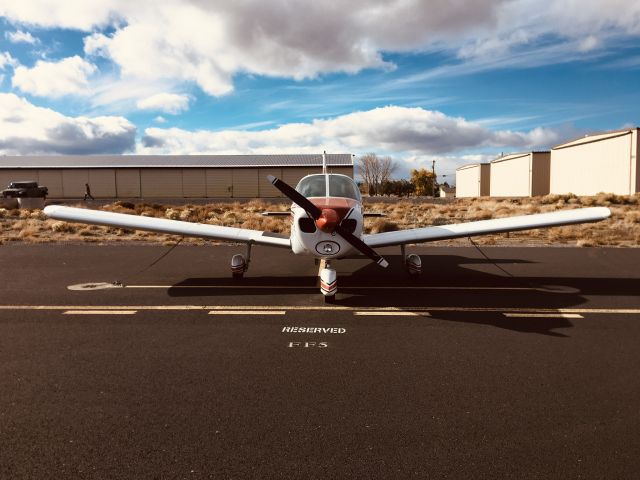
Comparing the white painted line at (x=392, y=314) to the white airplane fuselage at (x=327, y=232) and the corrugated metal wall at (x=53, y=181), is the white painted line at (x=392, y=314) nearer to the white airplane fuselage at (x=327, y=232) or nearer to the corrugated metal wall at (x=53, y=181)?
the white airplane fuselage at (x=327, y=232)

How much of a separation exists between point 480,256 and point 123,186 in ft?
185

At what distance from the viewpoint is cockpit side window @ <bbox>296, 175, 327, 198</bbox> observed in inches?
344

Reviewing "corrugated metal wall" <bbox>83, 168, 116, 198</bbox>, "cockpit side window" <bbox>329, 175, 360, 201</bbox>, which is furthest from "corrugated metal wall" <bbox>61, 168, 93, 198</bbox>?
"cockpit side window" <bbox>329, 175, 360, 201</bbox>

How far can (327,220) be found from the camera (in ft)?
24.3

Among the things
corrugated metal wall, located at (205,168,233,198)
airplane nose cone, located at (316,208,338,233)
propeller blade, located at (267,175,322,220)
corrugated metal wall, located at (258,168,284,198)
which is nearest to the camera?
airplane nose cone, located at (316,208,338,233)

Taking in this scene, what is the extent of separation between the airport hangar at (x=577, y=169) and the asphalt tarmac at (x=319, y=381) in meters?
36.4

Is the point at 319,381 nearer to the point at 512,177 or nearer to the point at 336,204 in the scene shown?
the point at 336,204

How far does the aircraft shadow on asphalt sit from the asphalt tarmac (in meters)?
0.07

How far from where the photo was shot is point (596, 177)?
4466 cm

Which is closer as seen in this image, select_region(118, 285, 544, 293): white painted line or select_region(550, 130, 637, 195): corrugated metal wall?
select_region(118, 285, 544, 293): white painted line

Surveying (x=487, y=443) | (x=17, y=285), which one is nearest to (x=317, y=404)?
(x=487, y=443)

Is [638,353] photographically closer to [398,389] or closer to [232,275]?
[398,389]

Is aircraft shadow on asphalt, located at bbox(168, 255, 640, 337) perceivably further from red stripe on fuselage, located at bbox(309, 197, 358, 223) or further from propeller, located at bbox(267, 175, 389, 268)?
red stripe on fuselage, located at bbox(309, 197, 358, 223)

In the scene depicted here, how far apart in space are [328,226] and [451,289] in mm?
3222
